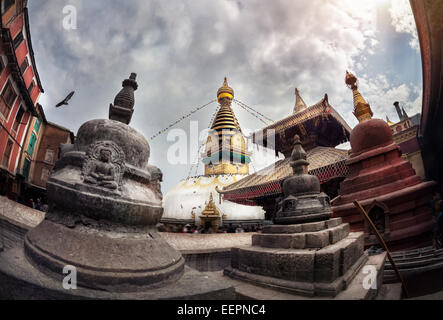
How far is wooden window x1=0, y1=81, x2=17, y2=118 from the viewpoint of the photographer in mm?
3675

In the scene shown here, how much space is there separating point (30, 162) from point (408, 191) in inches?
398

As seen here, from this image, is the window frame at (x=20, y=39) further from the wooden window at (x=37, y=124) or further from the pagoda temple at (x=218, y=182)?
the pagoda temple at (x=218, y=182)

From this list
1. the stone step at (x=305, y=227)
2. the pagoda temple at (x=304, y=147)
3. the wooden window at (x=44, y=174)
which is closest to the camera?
the stone step at (x=305, y=227)

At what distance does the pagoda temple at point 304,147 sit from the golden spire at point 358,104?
103 cm

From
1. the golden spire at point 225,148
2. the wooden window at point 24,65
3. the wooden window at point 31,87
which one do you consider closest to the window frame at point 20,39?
the wooden window at point 24,65

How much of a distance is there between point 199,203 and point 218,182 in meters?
3.02

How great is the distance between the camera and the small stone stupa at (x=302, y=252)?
2107 mm

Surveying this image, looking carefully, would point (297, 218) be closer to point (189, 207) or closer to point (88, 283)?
point (88, 283)

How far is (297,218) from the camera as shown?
304 centimetres

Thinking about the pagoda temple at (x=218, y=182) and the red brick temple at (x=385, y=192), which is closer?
the red brick temple at (x=385, y=192)

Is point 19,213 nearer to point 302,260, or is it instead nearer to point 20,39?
point 20,39

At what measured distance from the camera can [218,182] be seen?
1912 centimetres

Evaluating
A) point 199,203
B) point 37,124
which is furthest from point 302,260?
point 199,203
